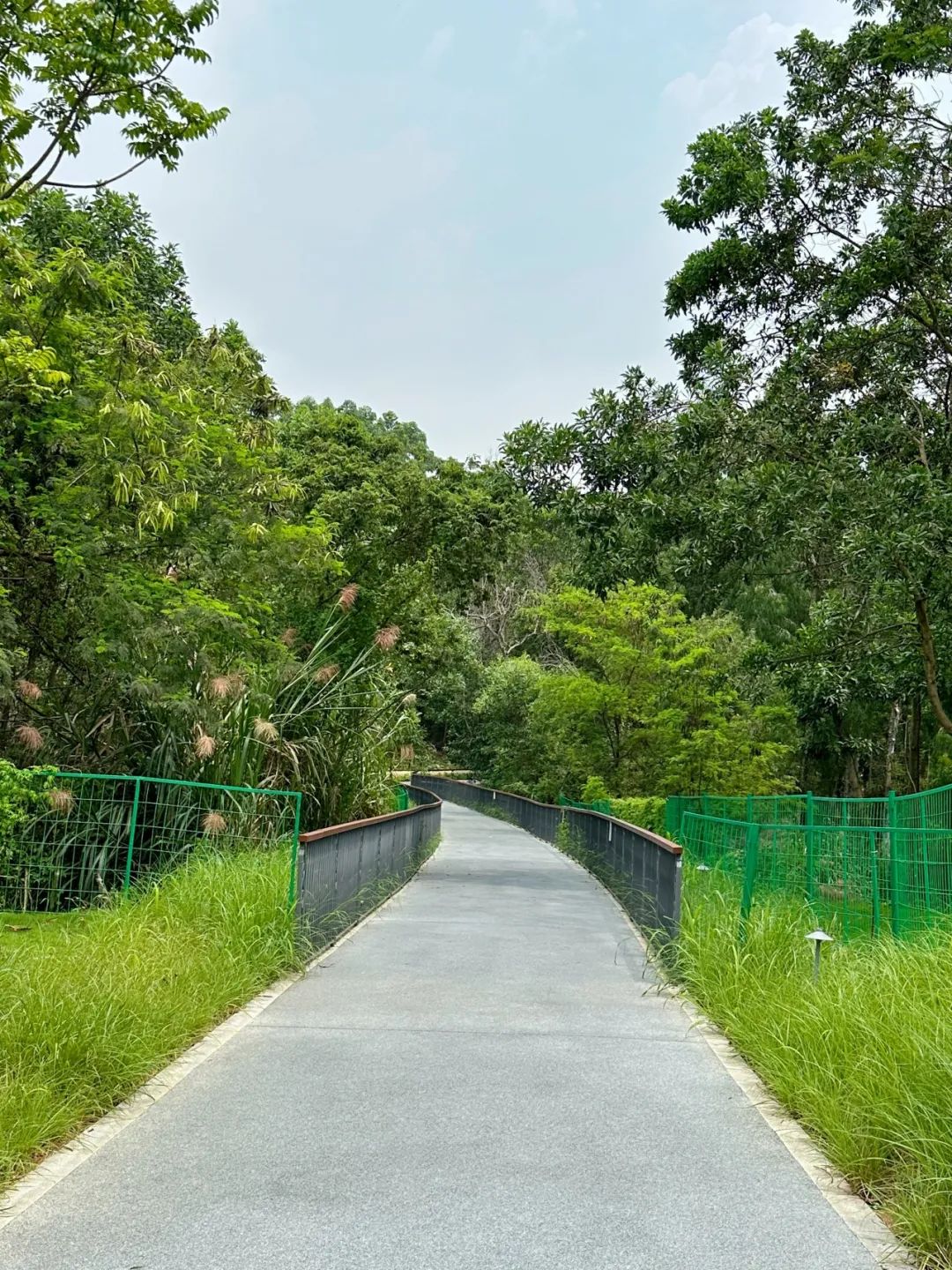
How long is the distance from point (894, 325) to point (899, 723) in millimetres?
19409

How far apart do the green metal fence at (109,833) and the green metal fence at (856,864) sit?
4.13 m

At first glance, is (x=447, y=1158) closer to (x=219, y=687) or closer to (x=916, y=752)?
(x=219, y=687)

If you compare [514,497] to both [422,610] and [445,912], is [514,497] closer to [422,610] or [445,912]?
[422,610]

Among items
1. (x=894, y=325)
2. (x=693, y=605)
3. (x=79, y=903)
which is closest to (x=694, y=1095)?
(x=79, y=903)

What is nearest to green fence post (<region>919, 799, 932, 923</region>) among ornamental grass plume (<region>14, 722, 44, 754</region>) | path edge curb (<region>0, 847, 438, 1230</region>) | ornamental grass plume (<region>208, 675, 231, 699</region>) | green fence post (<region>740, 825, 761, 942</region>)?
green fence post (<region>740, 825, 761, 942</region>)

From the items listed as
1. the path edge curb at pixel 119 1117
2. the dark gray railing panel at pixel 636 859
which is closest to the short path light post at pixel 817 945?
the dark gray railing panel at pixel 636 859

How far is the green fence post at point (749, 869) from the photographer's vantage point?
27.0 ft

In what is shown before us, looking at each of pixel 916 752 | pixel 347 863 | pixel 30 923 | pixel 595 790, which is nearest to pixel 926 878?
pixel 347 863

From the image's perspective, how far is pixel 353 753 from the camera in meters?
15.6

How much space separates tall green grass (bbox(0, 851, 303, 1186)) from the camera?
4.83m

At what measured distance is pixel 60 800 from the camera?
9.77 m

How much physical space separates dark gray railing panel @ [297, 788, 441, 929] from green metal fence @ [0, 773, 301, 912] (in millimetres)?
423

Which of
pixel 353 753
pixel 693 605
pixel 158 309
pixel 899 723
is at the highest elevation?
pixel 158 309

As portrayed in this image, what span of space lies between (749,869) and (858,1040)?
3.13 m
